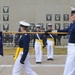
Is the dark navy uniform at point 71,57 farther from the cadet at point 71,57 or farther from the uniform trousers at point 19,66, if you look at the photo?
the uniform trousers at point 19,66

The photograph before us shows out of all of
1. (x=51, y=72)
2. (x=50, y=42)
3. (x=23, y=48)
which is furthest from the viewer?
(x=50, y=42)

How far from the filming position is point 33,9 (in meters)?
28.6

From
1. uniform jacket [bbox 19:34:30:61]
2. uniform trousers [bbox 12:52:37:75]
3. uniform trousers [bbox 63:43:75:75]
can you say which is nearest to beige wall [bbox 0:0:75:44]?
uniform trousers [bbox 12:52:37:75]

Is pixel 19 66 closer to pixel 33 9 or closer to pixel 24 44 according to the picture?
pixel 24 44

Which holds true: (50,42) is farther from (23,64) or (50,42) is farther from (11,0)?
(11,0)

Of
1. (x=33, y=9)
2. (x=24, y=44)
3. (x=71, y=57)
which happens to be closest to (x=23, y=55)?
(x=24, y=44)

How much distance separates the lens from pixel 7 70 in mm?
12844

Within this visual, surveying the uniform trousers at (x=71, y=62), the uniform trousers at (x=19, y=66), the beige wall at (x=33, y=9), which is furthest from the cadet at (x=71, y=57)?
the beige wall at (x=33, y=9)

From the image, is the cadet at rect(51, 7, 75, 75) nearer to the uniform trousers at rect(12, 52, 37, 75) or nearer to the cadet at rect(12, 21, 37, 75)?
the cadet at rect(12, 21, 37, 75)

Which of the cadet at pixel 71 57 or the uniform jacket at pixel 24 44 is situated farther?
the uniform jacket at pixel 24 44

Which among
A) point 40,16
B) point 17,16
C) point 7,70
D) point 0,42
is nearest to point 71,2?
point 40,16

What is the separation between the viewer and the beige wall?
28391 mm

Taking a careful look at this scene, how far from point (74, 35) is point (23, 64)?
1790 millimetres

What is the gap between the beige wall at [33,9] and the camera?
28.4 meters
